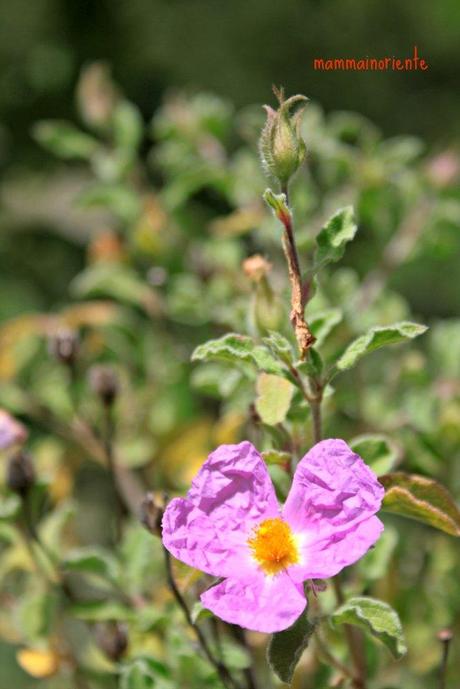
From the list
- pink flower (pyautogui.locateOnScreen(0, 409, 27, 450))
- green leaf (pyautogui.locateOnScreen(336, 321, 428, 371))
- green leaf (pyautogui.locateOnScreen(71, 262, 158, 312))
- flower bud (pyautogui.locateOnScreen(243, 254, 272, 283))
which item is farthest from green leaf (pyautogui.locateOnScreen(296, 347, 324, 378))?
green leaf (pyautogui.locateOnScreen(71, 262, 158, 312))

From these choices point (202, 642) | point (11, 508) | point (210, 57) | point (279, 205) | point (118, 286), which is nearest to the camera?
point (279, 205)

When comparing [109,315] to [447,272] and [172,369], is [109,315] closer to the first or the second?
[172,369]

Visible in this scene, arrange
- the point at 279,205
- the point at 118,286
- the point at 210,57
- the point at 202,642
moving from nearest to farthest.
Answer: the point at 279,205 < the point at 202,642 < the point at 118,286 < the point at 210,57

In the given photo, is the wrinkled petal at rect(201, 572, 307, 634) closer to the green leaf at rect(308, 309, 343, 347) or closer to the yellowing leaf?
the green leaf at rect(308, 309, 343, 347)

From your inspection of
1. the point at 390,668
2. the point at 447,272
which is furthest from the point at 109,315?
the point at 447,272

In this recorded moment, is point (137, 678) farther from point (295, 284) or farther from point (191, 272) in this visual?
point (191, 272)

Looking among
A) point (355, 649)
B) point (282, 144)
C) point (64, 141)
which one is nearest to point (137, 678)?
point (355, 649)
